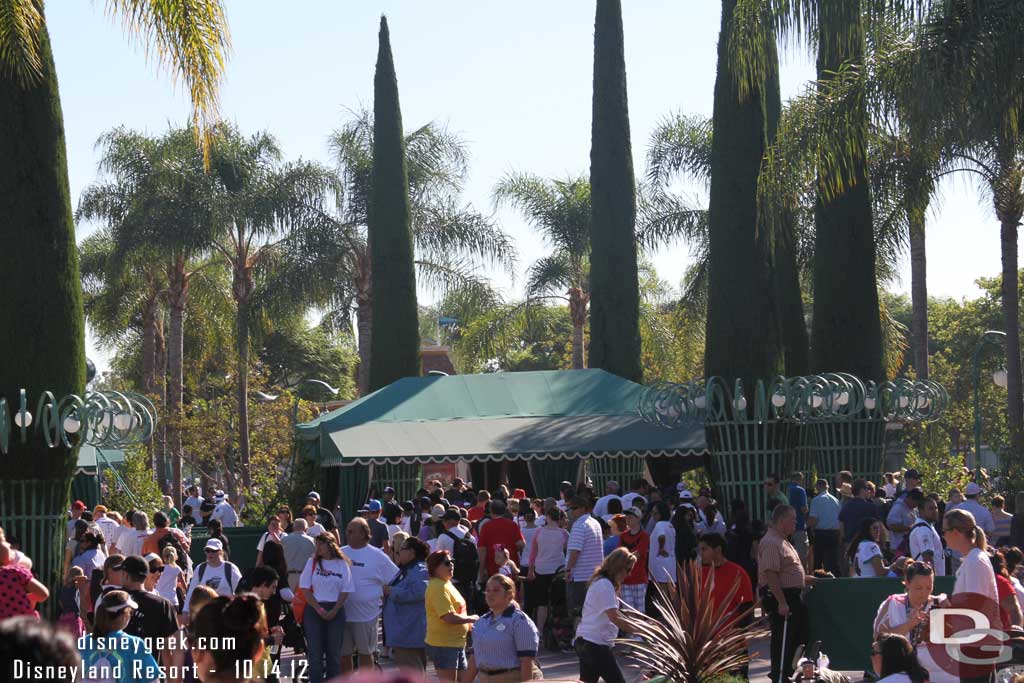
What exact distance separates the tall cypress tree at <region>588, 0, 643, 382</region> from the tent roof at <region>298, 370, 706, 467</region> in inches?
169

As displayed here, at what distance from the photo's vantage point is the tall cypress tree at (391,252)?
118 feet

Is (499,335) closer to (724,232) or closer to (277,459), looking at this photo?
(277,459)

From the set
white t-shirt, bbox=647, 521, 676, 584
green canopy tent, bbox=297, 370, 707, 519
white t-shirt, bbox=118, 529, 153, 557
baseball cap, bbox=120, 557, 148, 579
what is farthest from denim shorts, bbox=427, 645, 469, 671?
green canopy tent, bbox=297, 370, 707, 519

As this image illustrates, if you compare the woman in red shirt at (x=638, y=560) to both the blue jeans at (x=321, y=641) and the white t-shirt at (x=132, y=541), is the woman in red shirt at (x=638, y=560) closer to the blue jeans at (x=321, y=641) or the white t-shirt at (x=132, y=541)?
the blue jeans at (x=321, y=641)

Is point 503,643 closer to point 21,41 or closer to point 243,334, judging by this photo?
point 21,41

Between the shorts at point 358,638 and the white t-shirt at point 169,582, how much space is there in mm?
1558

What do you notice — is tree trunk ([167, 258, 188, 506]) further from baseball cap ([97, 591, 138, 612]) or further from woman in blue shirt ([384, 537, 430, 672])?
baseball cap ([97, 591, 138, 612])

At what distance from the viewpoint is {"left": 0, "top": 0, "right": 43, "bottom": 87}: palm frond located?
1311cm

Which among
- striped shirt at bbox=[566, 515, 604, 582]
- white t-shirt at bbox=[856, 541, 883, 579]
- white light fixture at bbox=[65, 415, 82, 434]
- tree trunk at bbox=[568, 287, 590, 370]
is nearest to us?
white t-shirt at bbox=[856, 541, 883, 579]

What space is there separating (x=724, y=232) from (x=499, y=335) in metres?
18.4

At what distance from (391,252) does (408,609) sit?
25.3 metres

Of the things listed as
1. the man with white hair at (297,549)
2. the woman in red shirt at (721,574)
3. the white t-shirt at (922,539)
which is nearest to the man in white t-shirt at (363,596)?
the woman in red shirt at (721,574)

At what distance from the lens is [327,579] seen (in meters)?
11.8

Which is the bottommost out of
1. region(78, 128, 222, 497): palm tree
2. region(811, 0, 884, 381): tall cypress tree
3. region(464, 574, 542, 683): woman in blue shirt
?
region(464, 574, 542, 683): woman in blue shirt
